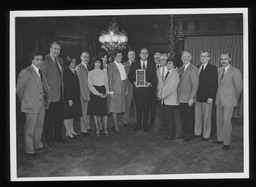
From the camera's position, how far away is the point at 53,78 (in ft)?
15.0

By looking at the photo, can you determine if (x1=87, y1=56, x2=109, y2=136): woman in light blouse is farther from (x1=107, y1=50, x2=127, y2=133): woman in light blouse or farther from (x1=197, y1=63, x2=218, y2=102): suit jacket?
(x1=197, y1=63, x2=218, y2=102): suit jacket

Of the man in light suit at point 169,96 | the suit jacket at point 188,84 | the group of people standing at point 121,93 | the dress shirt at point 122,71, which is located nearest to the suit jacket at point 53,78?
the group of people standing at point 121,93

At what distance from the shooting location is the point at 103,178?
14.8 feet

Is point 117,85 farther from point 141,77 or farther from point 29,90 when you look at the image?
point 29,90

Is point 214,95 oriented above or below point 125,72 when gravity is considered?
below

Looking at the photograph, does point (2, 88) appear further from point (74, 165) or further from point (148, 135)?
point (148, 135)

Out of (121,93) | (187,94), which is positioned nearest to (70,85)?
(121,93)

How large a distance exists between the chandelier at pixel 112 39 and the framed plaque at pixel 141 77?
0.43m

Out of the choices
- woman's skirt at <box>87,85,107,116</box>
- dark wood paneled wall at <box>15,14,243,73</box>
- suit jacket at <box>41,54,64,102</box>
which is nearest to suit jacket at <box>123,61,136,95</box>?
dark wood paneled wall at <box>15,14,243,73</box>

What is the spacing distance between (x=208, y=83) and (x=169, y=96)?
1.92 ft

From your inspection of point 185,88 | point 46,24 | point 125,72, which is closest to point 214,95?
point 185,88

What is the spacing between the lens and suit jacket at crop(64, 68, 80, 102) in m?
4.62

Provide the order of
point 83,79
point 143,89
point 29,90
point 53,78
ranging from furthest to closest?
point 143,89 < point 83,79 < point 53,78 < point 29,90
